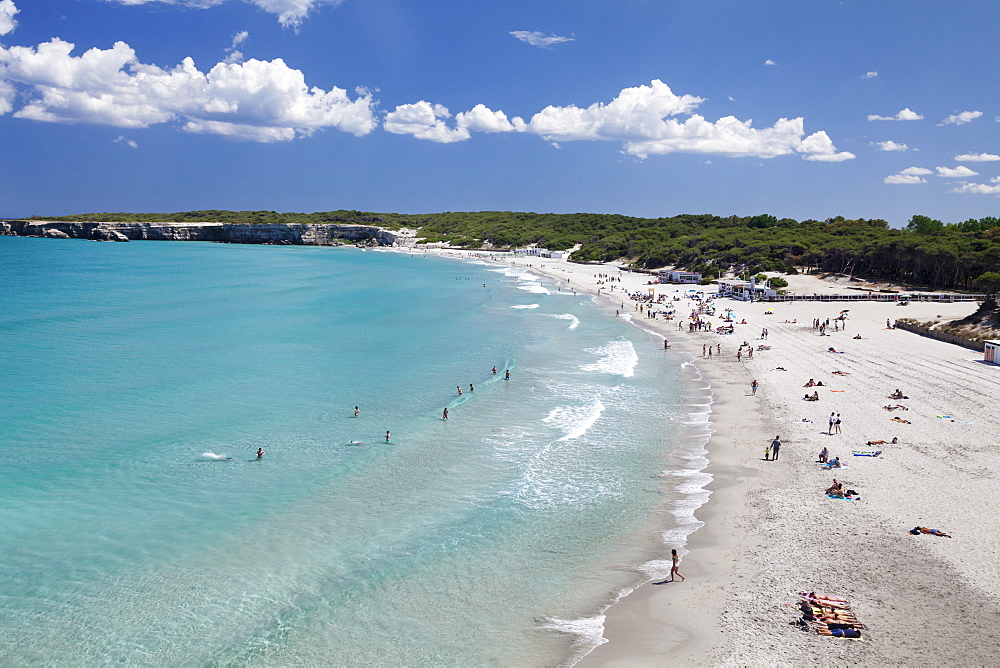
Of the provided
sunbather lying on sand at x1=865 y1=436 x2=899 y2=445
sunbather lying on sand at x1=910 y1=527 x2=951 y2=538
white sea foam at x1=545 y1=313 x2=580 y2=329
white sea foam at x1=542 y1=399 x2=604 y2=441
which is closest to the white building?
white sea foam at x1=545 y1=313 x2=580 y2=329

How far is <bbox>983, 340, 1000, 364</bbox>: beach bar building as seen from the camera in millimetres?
31234

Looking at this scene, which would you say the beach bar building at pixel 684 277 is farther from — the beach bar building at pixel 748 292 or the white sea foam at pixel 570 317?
the white sea foam at pixel 570 317

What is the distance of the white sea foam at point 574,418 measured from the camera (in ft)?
75.7

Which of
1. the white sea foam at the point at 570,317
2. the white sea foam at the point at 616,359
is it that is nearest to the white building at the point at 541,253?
the white sea foam at the point at 570,317

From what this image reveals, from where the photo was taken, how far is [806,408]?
25562mm

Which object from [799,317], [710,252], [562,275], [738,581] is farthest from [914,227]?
[738,581]

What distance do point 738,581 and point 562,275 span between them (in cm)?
7974

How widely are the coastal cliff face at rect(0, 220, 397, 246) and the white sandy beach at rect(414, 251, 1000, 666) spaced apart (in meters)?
149

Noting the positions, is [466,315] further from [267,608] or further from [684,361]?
[267,608]

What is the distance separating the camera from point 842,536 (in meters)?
14.8

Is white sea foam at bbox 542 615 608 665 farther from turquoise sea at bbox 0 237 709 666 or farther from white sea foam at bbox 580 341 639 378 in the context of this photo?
white sea foam at bbox 580 341 639 378

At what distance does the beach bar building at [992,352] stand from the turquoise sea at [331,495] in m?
14.8

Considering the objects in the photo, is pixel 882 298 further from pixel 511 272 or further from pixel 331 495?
pixel 511 272

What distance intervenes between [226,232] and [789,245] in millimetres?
146509
